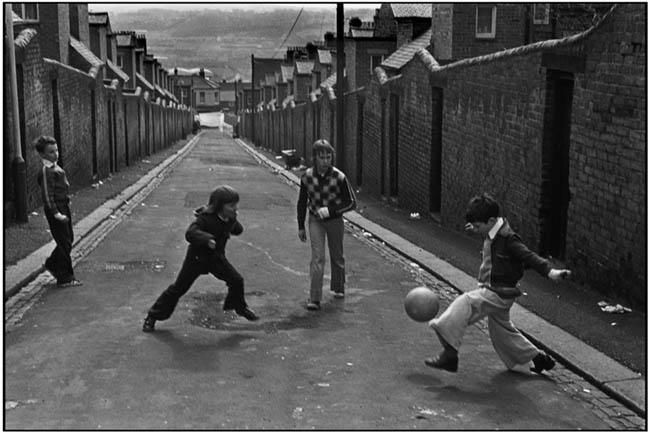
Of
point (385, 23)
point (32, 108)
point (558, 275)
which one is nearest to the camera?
point (558, 275)

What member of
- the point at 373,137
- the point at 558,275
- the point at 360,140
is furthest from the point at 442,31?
the point at 558,275

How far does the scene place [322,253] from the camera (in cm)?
909

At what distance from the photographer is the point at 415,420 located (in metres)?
5.56

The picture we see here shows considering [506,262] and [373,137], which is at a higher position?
[373,137]

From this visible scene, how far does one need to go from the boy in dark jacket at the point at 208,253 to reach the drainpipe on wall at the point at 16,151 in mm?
6986

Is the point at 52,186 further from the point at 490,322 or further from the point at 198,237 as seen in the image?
the point at 490,322

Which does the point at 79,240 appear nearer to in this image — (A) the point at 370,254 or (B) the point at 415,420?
(A) the point at 370,254

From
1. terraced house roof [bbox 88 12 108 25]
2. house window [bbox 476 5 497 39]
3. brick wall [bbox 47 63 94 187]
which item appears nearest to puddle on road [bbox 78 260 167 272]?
brick wall [bbox 47 63 94 187]

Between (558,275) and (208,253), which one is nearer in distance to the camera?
(558,275)

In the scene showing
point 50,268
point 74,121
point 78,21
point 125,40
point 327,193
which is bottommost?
point 50,268

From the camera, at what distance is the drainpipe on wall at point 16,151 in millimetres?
13836

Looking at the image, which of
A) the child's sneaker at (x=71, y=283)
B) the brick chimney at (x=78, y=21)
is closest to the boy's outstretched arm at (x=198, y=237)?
the child's sneaker at (x=71, y=283)

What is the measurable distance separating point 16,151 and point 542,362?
A: 10442 mm

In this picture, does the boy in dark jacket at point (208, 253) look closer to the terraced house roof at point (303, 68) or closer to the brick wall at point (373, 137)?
the brick wall at point (373, 137)
